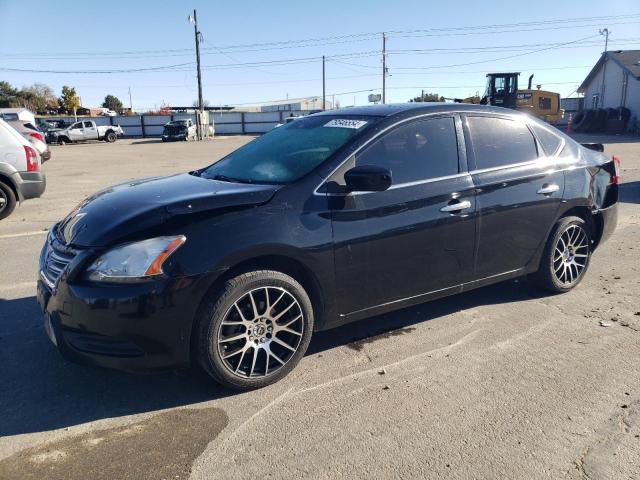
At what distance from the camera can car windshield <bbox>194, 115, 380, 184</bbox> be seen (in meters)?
3.69

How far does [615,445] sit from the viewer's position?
2689 mm

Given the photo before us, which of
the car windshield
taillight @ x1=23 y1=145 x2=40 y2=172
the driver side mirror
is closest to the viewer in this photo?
the driver side mirror

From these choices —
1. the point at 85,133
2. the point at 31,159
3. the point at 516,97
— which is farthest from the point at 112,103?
the point at 31,159

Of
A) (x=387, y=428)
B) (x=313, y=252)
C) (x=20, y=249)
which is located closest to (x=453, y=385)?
(x=387, y=428)

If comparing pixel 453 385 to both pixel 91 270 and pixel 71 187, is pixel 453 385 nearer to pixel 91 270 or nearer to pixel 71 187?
pixel 91 270

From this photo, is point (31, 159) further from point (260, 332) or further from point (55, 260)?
point (260, 332)

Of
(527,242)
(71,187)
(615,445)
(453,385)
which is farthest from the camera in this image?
(71,187)

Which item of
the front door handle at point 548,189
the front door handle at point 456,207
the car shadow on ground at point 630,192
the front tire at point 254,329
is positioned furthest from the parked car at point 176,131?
the front tire at point 254,329

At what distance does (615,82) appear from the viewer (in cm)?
4184

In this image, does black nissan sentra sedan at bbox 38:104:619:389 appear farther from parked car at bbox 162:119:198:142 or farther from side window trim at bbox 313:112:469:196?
parked car at bbox 162:119:198:142

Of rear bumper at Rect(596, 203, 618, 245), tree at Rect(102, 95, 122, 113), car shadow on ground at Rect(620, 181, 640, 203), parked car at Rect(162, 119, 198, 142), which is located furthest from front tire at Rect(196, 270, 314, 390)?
tree at Rect(102, 95, 122, 113)

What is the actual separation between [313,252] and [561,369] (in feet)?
5.91

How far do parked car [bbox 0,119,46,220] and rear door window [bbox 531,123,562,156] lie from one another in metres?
8.06

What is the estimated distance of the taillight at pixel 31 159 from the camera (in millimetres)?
9023
